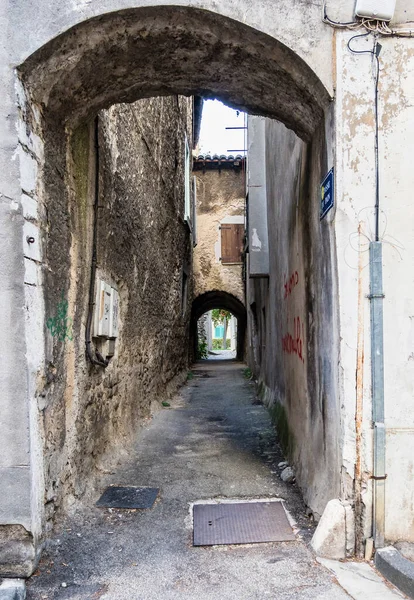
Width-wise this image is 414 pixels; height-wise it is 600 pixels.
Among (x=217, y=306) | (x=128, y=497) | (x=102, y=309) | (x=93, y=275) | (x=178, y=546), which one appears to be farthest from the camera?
(x=217, y=306)

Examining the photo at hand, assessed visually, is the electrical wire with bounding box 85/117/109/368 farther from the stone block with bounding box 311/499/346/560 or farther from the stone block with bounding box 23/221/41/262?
the stone block with bounding box 311/499/346/560

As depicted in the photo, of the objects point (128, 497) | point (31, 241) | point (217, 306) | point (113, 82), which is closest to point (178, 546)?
point (128, 497)

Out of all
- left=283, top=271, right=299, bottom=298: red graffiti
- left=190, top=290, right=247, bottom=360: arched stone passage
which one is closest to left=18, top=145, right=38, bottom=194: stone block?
left=283, top=271, right=299, bottom=298: red graffiti

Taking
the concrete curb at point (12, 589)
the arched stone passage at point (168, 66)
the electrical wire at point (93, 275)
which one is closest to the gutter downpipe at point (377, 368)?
the arched stone passage at point (168, 66)

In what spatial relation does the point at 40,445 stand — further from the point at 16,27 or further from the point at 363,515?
the point at 16,27

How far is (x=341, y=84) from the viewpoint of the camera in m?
2.49

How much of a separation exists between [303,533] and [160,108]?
20.6ft

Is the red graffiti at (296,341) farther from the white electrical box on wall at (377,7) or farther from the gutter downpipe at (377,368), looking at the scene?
the white electrical box on wall at (377,7)

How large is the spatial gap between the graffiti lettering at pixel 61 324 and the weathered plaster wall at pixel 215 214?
12.1 metres

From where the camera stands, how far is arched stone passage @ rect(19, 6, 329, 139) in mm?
2443

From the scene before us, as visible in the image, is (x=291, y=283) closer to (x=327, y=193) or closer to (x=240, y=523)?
(x=327, y=193)

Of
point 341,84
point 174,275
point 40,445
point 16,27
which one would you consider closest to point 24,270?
point 40,445

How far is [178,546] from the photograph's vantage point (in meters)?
2.62

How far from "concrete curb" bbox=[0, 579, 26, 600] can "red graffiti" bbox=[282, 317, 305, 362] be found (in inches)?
94.1
